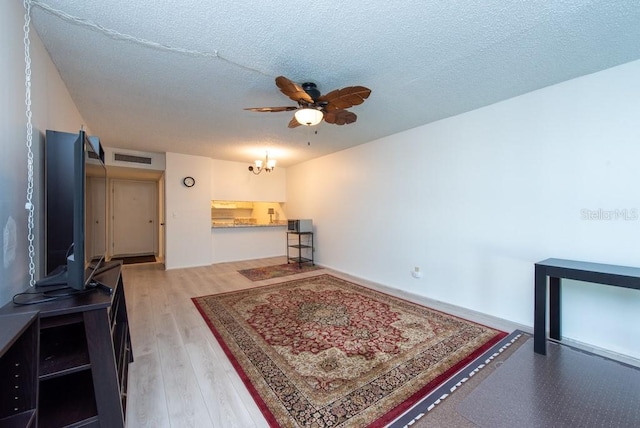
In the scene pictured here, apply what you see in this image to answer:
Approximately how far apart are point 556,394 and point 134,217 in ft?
28.8

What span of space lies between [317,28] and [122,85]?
2.03m

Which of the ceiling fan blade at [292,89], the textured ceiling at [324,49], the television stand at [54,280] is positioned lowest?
the television stand at [54,280]

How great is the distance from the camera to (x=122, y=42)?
1.85 meters

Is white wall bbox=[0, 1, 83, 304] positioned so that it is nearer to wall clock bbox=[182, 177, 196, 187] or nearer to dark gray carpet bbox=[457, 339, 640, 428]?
dark gray carpet bbox=[457, 339, 640, 428]

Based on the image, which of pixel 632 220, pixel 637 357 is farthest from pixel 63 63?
pixel 637 357

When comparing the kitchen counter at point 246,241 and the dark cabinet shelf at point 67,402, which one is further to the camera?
the kitchen counter at point 246,241

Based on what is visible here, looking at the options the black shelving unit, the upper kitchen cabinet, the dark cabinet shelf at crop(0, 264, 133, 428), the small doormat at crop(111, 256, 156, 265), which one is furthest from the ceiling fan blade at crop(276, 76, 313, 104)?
the small doormat at crop(111, 256, 156, 265)

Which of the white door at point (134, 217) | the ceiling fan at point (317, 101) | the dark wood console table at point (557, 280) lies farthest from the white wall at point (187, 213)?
the dark wood console table at point (557, 280)

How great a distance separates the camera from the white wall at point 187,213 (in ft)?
17.1

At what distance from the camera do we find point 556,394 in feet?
5.55

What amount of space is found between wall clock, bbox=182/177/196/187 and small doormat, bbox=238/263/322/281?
2116 mm

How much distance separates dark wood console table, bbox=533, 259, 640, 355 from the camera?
1.83 metres

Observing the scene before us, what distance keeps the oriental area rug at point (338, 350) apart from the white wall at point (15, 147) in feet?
4.85

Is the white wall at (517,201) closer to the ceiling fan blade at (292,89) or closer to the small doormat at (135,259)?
the ceiling fan blade at (292,89)
